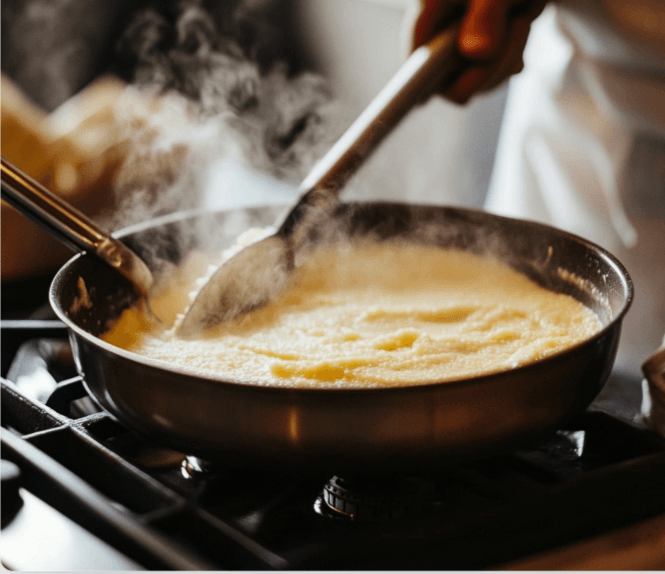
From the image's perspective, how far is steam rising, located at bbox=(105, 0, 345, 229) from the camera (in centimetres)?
138

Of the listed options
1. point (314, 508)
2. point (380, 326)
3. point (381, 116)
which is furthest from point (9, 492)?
point (381, 116)

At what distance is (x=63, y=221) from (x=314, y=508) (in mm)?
433

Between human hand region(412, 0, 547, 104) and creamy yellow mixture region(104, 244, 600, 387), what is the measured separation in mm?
291

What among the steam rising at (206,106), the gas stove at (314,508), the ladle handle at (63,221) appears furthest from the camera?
the steam rising at (206,106)

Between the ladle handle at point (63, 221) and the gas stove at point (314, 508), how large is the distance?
0.60 feet

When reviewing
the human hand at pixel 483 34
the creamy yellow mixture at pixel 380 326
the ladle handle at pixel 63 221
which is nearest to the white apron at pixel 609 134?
the human hand at pixel 483 34

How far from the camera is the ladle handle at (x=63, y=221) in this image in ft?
2.75

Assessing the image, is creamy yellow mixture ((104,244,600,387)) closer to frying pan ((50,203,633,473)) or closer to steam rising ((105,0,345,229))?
frying pan ((50,203,633,473))

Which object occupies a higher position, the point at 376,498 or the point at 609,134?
the point at 609,134

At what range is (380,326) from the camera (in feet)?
3.13

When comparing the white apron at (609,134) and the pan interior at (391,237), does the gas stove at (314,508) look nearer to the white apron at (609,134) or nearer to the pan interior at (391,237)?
the pan interior at (391,237)

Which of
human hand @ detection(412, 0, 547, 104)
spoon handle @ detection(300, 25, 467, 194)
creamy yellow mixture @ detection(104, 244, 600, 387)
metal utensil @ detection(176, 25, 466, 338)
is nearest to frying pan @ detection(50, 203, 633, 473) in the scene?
creamy yellow mixture @ detection(104, 244, 600, 387)

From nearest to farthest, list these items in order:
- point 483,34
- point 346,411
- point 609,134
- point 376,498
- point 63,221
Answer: point 346,411, point 376,498, point 63,221, point 483,34, point 609,134

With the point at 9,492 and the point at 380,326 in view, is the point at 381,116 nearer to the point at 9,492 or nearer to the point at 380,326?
the point at 380,326
